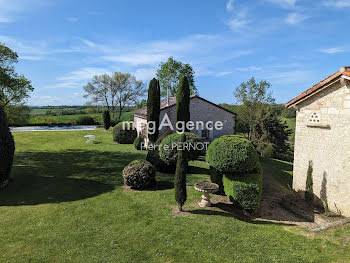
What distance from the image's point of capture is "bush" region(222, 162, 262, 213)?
8656mm

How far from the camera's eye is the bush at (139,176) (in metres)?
11.2

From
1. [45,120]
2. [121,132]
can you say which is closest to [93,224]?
[121,132]

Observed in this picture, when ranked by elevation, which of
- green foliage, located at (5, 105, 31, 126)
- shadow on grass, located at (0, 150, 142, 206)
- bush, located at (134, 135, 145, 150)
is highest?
green foliage, located at (5, 105, 31, 126)

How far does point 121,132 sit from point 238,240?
20436 mm

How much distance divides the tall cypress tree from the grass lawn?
872 cm

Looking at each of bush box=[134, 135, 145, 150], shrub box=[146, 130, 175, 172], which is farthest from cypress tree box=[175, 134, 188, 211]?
bush box=[134, 135, 145, 150]

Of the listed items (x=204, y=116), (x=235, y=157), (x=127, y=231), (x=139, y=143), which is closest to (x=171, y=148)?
(x=235, y=157)

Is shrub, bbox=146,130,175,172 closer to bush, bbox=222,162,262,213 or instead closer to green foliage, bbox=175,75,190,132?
green foliage, bbox=175,75,190,132

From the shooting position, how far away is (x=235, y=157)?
8.66 meters

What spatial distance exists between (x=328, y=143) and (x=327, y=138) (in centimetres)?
23

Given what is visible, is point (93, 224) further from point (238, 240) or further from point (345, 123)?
point (345, 123)

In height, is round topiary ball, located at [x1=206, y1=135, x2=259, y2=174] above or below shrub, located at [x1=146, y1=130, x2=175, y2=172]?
above

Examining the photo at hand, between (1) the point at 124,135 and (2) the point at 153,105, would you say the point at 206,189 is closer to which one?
(2) the point at 153,105

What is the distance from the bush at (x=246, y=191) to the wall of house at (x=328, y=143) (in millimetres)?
3305
